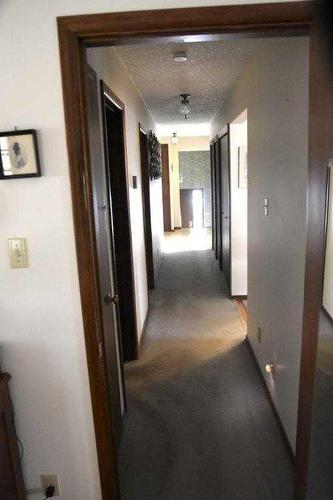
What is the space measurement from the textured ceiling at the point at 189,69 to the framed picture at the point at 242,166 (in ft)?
2.20

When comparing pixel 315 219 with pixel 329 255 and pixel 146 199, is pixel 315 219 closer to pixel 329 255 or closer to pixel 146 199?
pixel 329 255

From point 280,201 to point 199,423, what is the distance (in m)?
1.44

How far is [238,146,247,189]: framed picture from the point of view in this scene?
4094 millimetres

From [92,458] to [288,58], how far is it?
6.71 ft

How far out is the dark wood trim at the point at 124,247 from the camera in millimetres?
2672

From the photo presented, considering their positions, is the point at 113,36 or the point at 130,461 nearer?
the point at 113,36

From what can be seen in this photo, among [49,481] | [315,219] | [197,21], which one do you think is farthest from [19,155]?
[49,481]

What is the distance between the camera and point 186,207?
31.8 feet

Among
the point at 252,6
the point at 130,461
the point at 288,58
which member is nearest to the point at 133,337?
the point at 130,461

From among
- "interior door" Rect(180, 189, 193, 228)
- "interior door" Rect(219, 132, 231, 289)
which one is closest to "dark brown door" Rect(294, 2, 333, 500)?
"interior door" Rect(219, 132, 231, 289)

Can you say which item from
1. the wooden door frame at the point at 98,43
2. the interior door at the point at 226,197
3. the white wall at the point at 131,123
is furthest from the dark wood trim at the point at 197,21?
the interior door at the point at 226,197

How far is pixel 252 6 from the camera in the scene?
3.84 ft

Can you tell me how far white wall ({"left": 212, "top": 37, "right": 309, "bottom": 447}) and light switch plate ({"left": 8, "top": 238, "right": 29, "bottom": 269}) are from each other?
1.19 meters

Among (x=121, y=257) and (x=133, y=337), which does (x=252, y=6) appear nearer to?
(x=121, y=257)
